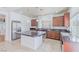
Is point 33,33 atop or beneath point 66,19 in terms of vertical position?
beneath

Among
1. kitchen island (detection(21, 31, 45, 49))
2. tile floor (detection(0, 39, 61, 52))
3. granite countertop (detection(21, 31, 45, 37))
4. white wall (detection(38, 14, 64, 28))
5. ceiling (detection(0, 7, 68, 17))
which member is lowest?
tile floor (detection(0, 39, 61, 52))

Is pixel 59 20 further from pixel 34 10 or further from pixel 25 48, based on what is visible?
pixel 25 48

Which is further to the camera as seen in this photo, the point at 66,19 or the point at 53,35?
the point at 53,35

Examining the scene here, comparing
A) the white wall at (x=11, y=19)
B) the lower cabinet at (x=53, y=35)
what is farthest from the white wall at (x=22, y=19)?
the lower cabinet at (x=53, y=35)

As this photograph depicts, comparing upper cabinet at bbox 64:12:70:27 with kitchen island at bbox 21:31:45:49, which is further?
kitchen island at bbox 21:31:45:49

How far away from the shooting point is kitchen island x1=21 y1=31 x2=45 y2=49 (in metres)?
1.66

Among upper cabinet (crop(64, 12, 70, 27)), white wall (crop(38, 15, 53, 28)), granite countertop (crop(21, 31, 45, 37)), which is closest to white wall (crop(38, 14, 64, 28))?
white wall (crop(38, 15, 53, 28))

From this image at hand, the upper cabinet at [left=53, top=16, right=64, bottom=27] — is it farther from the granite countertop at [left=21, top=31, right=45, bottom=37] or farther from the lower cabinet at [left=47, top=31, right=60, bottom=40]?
the granite countertop at [left=21, top=31, right=45, bottom=37]

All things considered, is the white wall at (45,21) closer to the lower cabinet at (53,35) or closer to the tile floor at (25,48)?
the lower cabinet at (53,35)

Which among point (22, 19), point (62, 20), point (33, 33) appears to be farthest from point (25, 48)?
point (62, 20)

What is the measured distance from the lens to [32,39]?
1.70m

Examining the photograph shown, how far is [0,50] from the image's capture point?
1.63 metres
